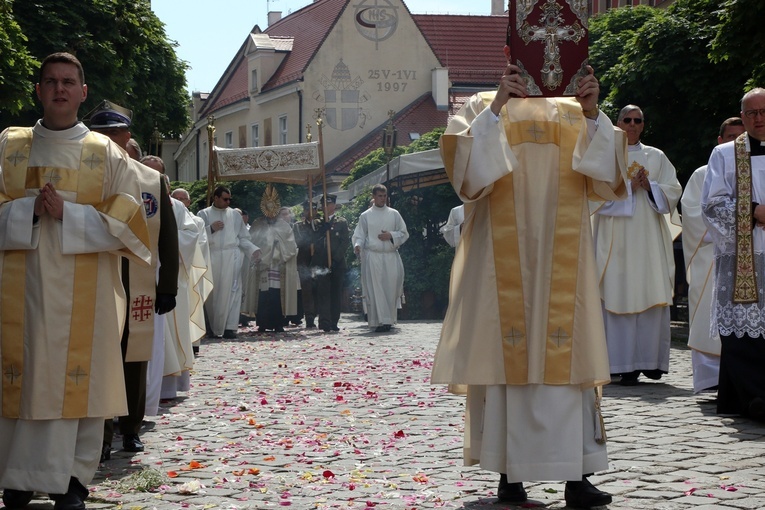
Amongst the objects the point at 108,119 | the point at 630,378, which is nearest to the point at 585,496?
the point at 108,119

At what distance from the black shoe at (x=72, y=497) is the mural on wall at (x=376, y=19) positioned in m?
50.9

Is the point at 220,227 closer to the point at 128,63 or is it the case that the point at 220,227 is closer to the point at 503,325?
the point at 128,63

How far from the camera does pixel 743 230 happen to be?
9.70 meters

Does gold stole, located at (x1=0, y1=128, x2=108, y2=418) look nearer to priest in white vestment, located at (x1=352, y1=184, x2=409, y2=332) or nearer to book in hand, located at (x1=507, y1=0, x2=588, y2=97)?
book in hand, located at (x1=507, y1=0, x2=588, y2=97)

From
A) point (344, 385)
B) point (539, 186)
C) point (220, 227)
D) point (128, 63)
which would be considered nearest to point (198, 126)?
point (128, 63)

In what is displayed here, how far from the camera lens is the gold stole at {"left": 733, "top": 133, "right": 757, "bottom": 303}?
9648 millimetres

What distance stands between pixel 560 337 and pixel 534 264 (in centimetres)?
40

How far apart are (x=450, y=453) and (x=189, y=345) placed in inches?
155

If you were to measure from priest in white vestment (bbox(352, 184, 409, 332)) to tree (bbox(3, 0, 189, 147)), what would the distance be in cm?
677

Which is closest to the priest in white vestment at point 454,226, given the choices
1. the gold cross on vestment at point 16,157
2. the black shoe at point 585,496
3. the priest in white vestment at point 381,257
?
the priest in white vestment at point 381,257

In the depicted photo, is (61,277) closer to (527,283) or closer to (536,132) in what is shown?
(527,283)

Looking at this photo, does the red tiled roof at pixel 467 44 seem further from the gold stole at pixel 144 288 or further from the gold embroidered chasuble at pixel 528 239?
the gold embroidered chasuble at pixel 528 239

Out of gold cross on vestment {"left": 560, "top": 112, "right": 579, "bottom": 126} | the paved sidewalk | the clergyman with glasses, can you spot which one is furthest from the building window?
gold cross on vestment {"left": 560, "top": 112, "right": 579, "bottom": 126}

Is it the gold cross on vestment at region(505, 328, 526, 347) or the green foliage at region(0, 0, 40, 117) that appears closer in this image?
the gold cross on vestment at region(505, 328, 526, 347)
